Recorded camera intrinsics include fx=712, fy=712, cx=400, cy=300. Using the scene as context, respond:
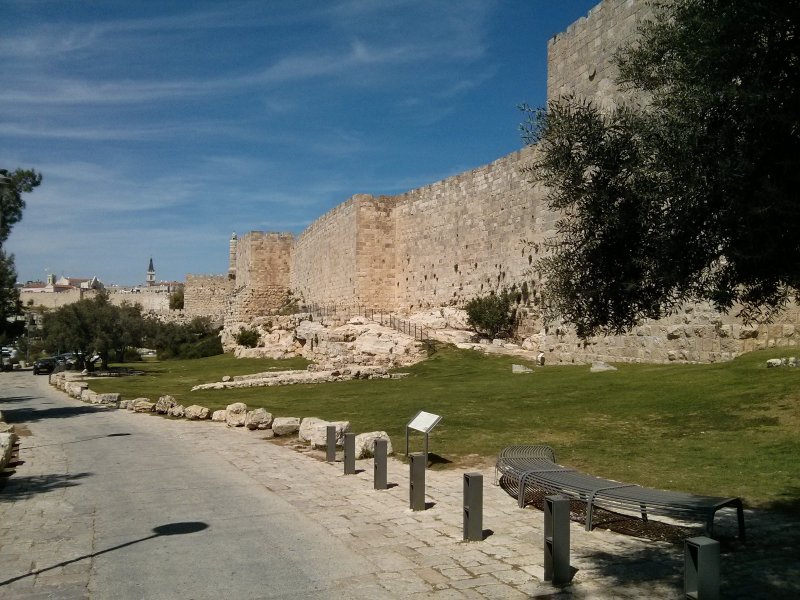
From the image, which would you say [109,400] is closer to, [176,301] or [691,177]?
[691,177]

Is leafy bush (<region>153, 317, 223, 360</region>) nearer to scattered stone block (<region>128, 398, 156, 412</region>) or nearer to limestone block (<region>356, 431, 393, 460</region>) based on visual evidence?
scattered stone block (<region>128, 398, 156, 412</region>)

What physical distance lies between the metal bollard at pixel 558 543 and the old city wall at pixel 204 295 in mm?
64775

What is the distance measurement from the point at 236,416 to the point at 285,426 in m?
2.01

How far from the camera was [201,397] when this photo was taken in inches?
784

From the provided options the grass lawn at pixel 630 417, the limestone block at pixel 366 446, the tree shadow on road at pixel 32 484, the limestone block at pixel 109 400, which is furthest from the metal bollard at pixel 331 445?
the limestone block at pixel 109 400

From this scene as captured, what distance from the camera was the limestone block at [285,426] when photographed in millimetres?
12289

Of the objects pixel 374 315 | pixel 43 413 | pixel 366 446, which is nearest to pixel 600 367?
pixel 366 446

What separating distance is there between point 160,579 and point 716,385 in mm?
9333

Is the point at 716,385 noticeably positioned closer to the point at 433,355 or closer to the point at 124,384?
the point at 433,355

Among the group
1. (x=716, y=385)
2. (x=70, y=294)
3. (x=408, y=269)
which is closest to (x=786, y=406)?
(x=716, y=385)

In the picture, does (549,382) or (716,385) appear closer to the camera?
(716,385)

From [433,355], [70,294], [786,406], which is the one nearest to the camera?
[786,406]

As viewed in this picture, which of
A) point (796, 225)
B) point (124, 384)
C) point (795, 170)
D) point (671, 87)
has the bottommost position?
point (124, 384)

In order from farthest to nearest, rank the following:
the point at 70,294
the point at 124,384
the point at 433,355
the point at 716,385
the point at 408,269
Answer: the point at 70,294 < the point at 408,269 < the point at 124,384 < the point at 433,355 < the point at 716,385
